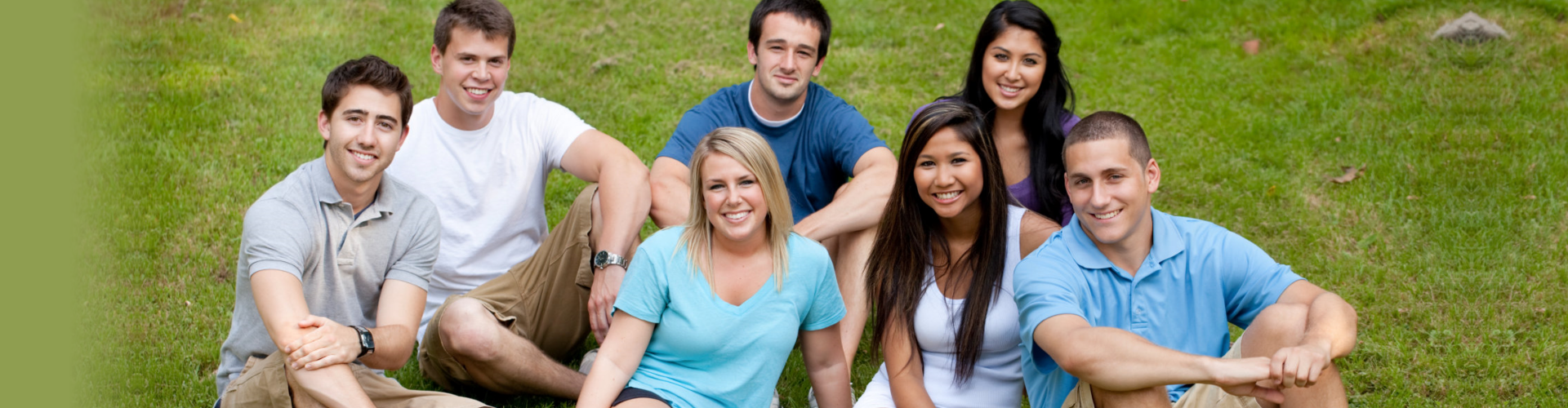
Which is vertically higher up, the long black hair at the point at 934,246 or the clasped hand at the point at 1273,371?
the long black hair at the point at 934,246

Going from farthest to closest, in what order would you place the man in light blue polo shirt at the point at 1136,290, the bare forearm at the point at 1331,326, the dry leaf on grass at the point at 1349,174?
the dry leaf on grass at the point at 1349,174 < the man in light blue polo shirt at the point at 1136,290 < the bare forearm at the point at 1331,326

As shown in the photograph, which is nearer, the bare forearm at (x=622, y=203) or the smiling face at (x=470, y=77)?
the bare forearm at (x=622, y=203)

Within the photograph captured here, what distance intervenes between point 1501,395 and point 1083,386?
229 centimetres

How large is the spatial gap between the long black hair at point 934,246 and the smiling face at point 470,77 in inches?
71.1

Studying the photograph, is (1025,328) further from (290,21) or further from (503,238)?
(290,21)

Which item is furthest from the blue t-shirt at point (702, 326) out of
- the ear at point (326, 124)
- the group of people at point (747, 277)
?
the ear at point (326, 124)

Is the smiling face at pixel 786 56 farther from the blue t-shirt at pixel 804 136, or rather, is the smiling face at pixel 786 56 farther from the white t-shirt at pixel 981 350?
the white t-shirt at pixel 981 350

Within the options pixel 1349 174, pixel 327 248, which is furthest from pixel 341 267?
pixel 1349 174

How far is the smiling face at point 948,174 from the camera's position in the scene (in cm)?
361

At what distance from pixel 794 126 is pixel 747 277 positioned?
1524mm

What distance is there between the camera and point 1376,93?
7453 millimetres

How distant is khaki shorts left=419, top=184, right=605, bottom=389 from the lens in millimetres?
4465

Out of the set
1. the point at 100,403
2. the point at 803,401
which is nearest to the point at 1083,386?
the point at 803,401

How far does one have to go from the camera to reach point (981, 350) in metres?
3.68
